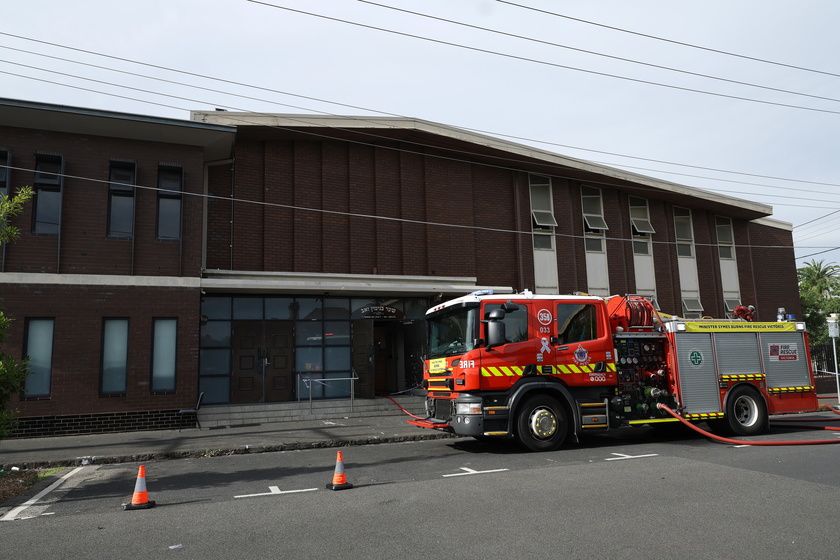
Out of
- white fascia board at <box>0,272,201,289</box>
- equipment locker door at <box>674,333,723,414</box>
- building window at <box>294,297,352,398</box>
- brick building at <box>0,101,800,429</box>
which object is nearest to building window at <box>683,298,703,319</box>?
brick building at <box>0,101,800,429</box>

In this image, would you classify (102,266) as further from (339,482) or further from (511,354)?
(511,354)

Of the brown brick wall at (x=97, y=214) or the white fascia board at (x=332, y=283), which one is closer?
the brown brick wall at (x=97, y=214)

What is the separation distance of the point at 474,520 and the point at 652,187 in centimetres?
1981

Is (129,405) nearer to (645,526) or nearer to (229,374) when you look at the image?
(229,374)

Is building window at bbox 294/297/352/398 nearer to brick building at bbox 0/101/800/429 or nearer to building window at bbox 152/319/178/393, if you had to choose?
brick building at bbox 0/101/800/429

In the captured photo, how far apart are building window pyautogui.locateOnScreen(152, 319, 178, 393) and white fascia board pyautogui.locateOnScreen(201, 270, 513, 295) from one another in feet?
4.81

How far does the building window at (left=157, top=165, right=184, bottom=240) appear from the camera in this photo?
15344 millimetres

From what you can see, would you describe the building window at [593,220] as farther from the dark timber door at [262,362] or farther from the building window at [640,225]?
the dark timber door at [262,362]

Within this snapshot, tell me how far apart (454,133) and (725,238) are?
13.8m

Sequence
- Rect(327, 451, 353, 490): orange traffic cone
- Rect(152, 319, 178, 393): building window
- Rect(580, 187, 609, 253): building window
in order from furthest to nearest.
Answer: Rect(580, 187, 609, 253): building window → Rect(152, 319, 178, 393): building window → Rect(327, 451, 353, 490): orange traffic cone

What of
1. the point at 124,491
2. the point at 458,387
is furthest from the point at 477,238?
the point at 124,491

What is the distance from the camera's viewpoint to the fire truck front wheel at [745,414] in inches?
459

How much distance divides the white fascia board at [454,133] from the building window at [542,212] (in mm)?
1073

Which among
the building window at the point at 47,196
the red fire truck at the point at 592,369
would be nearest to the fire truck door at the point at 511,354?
the red fire truck at the point at 592,369
